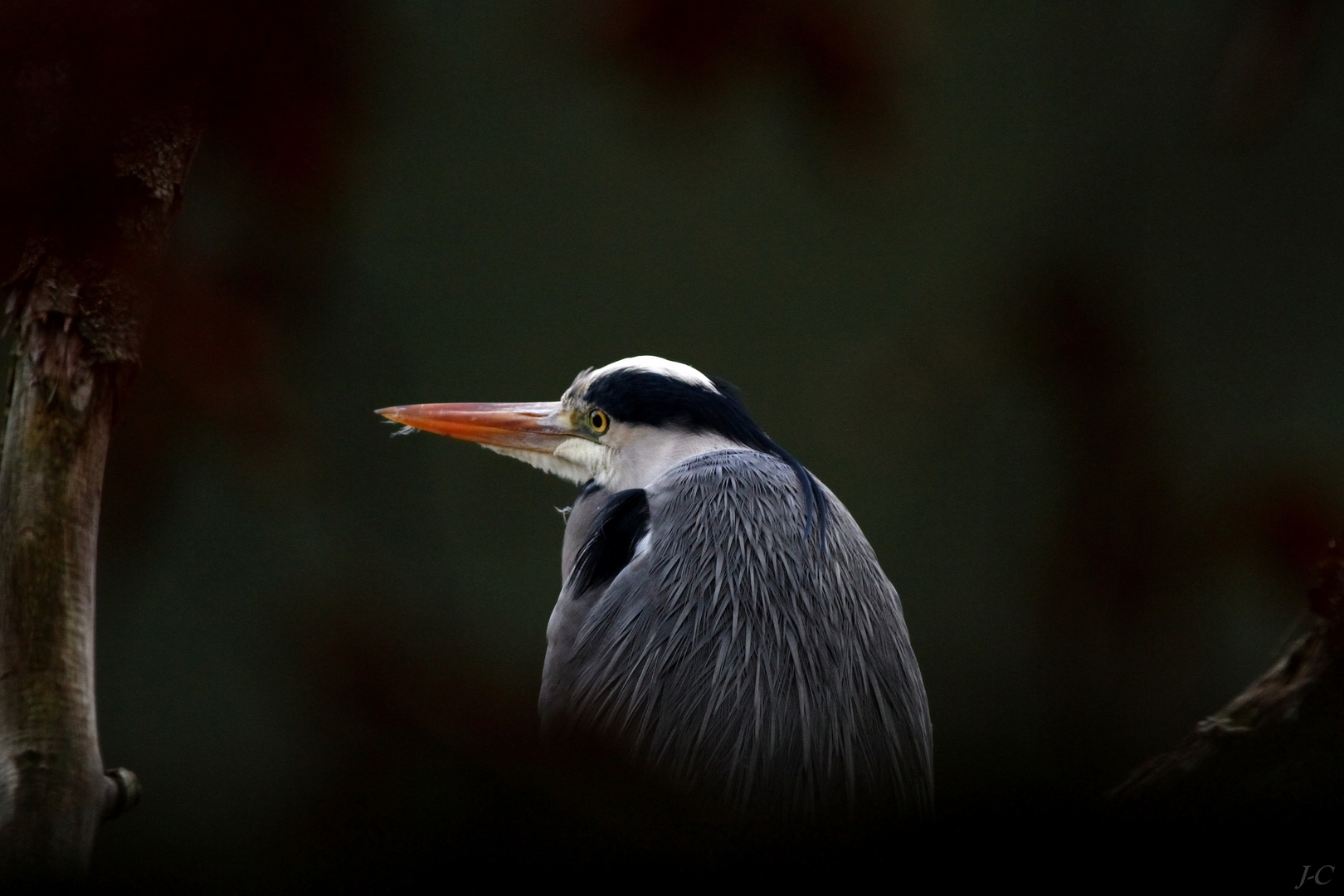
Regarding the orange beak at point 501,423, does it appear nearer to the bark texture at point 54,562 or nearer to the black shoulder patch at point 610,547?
the black shoulder patch at point 610,547

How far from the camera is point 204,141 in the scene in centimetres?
75

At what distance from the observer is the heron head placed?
1.84m

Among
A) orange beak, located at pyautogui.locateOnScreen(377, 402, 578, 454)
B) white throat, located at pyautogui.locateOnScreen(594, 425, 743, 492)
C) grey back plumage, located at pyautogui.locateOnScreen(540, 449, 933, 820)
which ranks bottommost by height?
grey back plumage, located at pyautogui.locateOnScreen(540, 449, 933, 820)

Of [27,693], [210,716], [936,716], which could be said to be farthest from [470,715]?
[210,716]

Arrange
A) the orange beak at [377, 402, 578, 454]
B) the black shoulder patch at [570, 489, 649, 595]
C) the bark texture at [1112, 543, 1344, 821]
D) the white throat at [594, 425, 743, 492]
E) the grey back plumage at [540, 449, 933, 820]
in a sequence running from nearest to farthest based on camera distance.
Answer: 1. the bark texture at [1112, 543, 1344, 821]
2. the grey back plumage at [540, 449, 933, 820]
3. the black shoulder patch at [570, 489, 649, 595]
4. the white throat at [594, 425, 743, 492]
5. the orange beak at [377, 402, 578, 454]

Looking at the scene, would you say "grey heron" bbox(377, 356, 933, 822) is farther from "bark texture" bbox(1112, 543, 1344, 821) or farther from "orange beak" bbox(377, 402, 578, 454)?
"bark texture" bbox(1112, 543, 1344, 821)

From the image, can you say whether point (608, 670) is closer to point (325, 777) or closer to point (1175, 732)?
point (1175, 732)

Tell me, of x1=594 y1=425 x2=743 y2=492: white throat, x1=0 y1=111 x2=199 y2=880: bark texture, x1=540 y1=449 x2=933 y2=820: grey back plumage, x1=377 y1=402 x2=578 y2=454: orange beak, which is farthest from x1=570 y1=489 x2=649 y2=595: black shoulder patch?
x1=0 y1=111 x2=199 y2=880: bark texture

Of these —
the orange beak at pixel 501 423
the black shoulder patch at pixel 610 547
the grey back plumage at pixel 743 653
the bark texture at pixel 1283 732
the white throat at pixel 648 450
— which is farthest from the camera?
the orange beak at pixel 501 423

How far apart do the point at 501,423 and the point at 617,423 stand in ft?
0.71

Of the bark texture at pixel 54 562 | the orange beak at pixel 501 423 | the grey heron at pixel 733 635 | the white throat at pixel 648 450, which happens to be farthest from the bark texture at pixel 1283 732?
the orange beak at pixel 501 423

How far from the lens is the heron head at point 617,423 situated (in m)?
1.84

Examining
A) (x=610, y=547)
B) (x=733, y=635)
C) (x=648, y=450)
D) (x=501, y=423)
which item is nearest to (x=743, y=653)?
(x=733, y=635)

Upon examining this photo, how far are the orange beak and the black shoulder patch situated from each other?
10.7 inches
